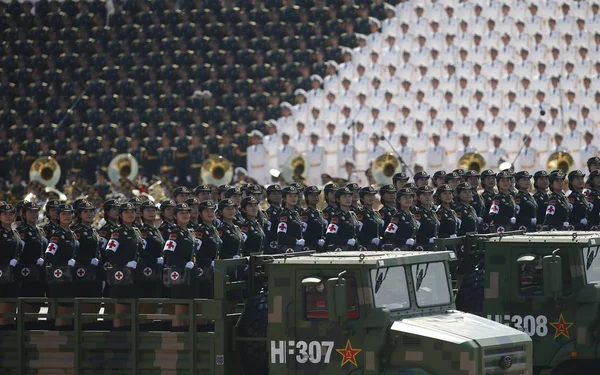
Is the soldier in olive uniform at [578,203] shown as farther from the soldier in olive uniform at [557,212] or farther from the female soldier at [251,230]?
the female soldier at [251,230]

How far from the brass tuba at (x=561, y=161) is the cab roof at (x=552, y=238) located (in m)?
12.0

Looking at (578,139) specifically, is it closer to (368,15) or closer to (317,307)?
(368,15)

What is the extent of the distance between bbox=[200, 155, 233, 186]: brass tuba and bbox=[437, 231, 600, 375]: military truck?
50.1 feet

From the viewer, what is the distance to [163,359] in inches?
393

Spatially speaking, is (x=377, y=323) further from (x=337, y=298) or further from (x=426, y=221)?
(x=426, y=221)

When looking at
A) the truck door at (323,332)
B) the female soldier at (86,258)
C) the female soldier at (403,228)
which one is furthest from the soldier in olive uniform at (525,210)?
the truck door at (323,332)

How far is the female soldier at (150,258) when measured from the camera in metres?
11.8

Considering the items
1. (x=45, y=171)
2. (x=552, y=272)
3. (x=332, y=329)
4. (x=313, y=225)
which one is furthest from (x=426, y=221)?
(x=45, y=171)

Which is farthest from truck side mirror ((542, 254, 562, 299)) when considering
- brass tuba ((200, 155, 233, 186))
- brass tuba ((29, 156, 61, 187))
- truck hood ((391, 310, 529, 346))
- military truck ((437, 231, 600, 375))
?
brass tuba ((29, 156, 61, 187))

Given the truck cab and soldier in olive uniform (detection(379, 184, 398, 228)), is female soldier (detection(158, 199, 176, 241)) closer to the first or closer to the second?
soldier in olive uniform (detection(379, 184, 398, 228))

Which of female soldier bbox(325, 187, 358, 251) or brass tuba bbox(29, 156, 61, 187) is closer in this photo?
female soldier bbox(325, 187, 358, 251)

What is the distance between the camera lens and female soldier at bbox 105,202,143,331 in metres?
11.6

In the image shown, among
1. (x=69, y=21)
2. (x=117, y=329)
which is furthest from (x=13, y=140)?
(x=117, y=329)

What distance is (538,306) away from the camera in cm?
1012
